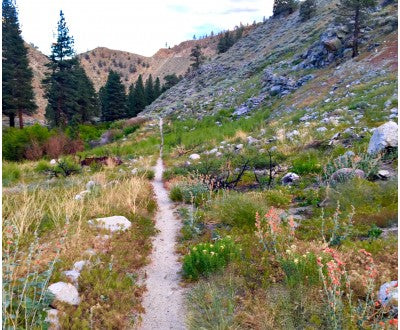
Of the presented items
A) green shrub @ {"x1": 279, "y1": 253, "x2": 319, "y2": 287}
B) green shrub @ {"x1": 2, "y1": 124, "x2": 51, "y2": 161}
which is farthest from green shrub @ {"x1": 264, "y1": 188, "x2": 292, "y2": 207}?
green shrub @ {"x1": 2, "y1": 124, "x2": 51, "y2": 161}

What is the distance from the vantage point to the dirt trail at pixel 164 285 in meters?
3.76

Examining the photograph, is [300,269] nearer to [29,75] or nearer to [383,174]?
[383,174]

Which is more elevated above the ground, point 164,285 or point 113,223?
point 113,223

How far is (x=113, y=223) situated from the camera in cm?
598

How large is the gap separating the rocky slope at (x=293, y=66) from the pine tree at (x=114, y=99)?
7.11 m

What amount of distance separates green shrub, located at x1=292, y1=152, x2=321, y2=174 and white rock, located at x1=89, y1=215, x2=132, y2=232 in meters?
4.63

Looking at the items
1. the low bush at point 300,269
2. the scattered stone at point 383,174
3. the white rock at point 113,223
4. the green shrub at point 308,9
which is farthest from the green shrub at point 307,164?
the green shrub at point 308,9

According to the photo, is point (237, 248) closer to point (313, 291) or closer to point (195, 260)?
point (195, 260)

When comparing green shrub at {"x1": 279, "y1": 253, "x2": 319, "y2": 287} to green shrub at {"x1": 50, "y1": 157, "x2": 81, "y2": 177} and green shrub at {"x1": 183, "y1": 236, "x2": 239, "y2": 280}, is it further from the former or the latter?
green shrub at {"x1": 50, "y1": 157, "x2": 81, "y2": 177}

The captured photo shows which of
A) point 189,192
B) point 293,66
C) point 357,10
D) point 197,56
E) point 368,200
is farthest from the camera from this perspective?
point 197,56

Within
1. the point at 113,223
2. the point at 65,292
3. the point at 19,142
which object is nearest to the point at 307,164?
the point at 113,223

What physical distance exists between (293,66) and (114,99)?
2896cm

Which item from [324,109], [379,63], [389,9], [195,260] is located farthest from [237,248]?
[389,9]

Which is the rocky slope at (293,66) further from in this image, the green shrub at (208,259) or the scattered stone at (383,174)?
the green shrub at (208,259)
